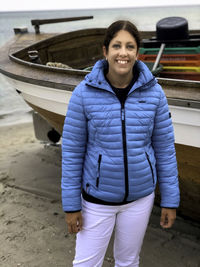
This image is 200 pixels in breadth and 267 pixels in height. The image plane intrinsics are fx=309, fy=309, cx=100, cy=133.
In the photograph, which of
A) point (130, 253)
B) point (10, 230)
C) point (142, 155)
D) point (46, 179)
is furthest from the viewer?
point (46, 179)

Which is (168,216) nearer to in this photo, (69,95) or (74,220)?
(74,220)

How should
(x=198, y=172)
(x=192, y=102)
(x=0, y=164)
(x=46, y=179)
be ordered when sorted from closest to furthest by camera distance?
(x=192, y=102)
(x=198, y=172)
(x=46, y=179)
(x=0, y=164)

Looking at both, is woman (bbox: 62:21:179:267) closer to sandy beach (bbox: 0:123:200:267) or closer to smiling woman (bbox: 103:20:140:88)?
smiling woman (bbox: 103:20:140:88)

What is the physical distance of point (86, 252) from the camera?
1.53 metres

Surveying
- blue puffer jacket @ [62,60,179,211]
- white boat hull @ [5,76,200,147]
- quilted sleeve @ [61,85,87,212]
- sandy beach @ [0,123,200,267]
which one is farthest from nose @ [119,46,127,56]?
sandy beach @ [0,123,200,267]

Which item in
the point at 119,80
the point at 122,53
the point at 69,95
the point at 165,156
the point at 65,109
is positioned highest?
the point at 122,53

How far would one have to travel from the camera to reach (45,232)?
2953 millimetres

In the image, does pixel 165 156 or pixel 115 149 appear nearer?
pixel 115 149

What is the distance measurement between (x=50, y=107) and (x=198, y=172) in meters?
1.44

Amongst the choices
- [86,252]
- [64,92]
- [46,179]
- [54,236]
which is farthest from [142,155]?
[46,179]

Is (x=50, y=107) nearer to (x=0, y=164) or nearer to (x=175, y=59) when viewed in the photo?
(x=175, y=59)

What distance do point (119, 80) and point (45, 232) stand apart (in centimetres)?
206

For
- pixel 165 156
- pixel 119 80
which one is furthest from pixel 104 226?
pixel 119 80

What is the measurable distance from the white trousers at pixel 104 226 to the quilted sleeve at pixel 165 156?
0.09 meters
